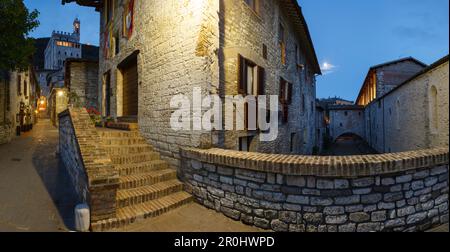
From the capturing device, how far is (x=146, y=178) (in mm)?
4879

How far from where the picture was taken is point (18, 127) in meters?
15.4

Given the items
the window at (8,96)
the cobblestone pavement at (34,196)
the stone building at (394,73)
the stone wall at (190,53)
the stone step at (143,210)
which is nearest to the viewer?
the stone step at (143,210)

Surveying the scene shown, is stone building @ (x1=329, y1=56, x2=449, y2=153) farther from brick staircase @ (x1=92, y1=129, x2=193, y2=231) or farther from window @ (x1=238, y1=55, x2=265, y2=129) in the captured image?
brick staircase @ (x1=92, y1=129, x2=193, y2=231)

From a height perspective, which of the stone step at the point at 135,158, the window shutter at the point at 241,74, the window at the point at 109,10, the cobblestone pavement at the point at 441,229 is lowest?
the cobblestone pavement at the point at 441,229

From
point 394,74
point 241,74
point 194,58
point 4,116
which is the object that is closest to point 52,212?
point 194,58

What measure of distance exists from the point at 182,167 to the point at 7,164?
270 inches

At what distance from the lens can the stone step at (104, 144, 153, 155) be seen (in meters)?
5.54

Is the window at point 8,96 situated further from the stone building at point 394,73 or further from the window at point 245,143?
the stone building at point 394,73

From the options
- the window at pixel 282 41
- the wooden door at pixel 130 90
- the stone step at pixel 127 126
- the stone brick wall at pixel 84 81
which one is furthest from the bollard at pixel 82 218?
the stone brick wall at pixel 84 81

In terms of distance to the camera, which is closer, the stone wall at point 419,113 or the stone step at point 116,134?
the stone step at point 116,134

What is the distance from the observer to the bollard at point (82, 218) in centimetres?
346

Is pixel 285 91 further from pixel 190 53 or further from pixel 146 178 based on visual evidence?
pixel 146 178

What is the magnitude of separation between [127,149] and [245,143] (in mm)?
3577

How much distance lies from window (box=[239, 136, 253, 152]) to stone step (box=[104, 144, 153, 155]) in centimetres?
273
